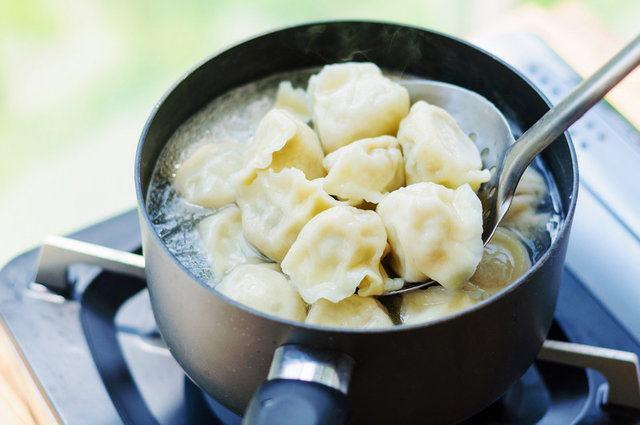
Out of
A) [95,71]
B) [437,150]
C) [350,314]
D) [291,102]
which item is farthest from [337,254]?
[95,71]

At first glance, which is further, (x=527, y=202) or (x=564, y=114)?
Result: (x=527, y=202)

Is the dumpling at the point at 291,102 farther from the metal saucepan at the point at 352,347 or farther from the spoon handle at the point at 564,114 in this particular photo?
the spoon handle at the point at 564,114

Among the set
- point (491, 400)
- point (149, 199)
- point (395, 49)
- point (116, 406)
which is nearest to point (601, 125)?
point (395, 49)

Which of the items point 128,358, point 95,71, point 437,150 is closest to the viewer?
point 437,150

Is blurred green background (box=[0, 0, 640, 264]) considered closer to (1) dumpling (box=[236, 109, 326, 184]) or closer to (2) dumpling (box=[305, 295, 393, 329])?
(1) dumpling (box=[236, 109, 326, 184])

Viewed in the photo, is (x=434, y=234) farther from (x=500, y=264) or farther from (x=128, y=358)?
(x=128, y=358)

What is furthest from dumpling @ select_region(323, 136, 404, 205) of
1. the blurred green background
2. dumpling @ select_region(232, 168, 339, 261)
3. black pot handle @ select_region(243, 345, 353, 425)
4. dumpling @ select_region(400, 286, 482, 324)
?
the blurred green background

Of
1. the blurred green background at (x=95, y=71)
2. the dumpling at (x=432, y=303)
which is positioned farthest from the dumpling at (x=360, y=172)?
the blurred green background at (x=95, y=71)

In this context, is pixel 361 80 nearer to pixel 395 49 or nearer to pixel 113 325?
pixel 395 49
